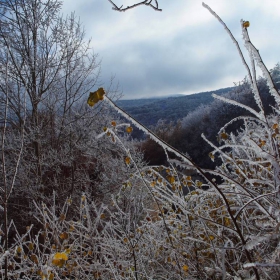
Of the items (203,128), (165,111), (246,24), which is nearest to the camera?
(246,24)

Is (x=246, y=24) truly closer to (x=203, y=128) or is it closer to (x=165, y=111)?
(x=203, y=128)

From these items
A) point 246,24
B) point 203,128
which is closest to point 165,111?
point 203,128

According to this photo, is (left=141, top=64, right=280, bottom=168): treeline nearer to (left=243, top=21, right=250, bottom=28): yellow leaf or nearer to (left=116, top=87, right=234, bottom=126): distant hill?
(left=243, top=21, right=250, bottom=28): yellow leaf

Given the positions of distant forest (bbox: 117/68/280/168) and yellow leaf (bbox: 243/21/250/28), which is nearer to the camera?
yellow leaf (bbox: 243/21/250/28)

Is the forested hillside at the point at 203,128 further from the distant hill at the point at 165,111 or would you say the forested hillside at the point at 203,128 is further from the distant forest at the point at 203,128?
the distant hill at the point at 165,111

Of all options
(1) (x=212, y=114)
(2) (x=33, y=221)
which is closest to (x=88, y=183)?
(2) (x=33, y=221)

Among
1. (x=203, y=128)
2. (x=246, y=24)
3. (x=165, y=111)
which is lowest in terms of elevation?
(x=203, y=128)

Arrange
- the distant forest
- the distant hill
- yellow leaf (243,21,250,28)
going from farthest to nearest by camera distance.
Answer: the distant hill → the distant forest → yellow leaf (243,21,250,28)

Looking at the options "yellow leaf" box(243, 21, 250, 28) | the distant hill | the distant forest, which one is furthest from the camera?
the distant hill

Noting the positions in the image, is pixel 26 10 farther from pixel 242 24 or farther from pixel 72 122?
pixel 242 24

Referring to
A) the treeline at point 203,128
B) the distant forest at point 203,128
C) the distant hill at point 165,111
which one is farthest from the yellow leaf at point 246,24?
the distant hill at point 165,111

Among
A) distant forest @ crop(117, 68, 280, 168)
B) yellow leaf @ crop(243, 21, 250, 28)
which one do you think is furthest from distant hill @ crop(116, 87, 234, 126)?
yellow leaf @ crop(243, 21, 250, 28)

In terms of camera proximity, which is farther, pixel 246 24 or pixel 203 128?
pixel 203 128

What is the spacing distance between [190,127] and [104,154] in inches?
268
